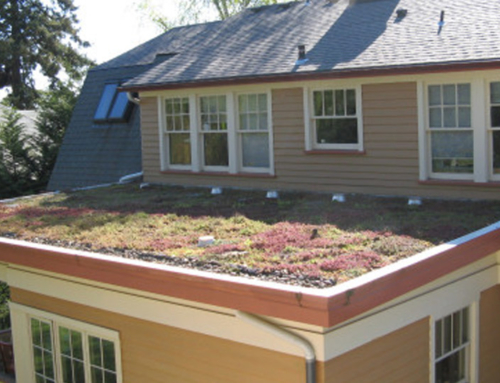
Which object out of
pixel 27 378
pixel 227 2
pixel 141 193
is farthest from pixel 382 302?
pixel 227 2

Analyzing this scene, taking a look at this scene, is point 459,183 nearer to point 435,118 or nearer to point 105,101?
point 435,118

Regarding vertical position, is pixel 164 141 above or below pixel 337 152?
above

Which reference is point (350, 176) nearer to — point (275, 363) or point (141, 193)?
point (141, 193)

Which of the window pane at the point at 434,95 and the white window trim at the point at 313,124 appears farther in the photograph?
the white window trim at the point at 313,124

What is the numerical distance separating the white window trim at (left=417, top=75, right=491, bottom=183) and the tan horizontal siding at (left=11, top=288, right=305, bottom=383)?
547cm

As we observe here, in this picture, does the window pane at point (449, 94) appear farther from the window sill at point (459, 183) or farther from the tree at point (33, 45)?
the tree at point (33, 45)

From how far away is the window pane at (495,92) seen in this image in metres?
10.3

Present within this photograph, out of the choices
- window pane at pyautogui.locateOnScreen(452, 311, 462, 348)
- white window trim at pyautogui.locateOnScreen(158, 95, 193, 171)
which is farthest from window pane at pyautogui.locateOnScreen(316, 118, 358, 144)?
window pane at pyautogui.locateOnScreen(452, 311, 462, 348)

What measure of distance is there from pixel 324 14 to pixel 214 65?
2.61 meters

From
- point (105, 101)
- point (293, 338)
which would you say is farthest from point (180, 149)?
point (293, 338)

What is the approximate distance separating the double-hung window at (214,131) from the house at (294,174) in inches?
1.2

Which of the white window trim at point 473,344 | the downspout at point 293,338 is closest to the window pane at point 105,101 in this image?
the white window trim at point 473,344

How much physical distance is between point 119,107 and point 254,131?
20.9 ft

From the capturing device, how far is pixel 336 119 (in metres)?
12.1
